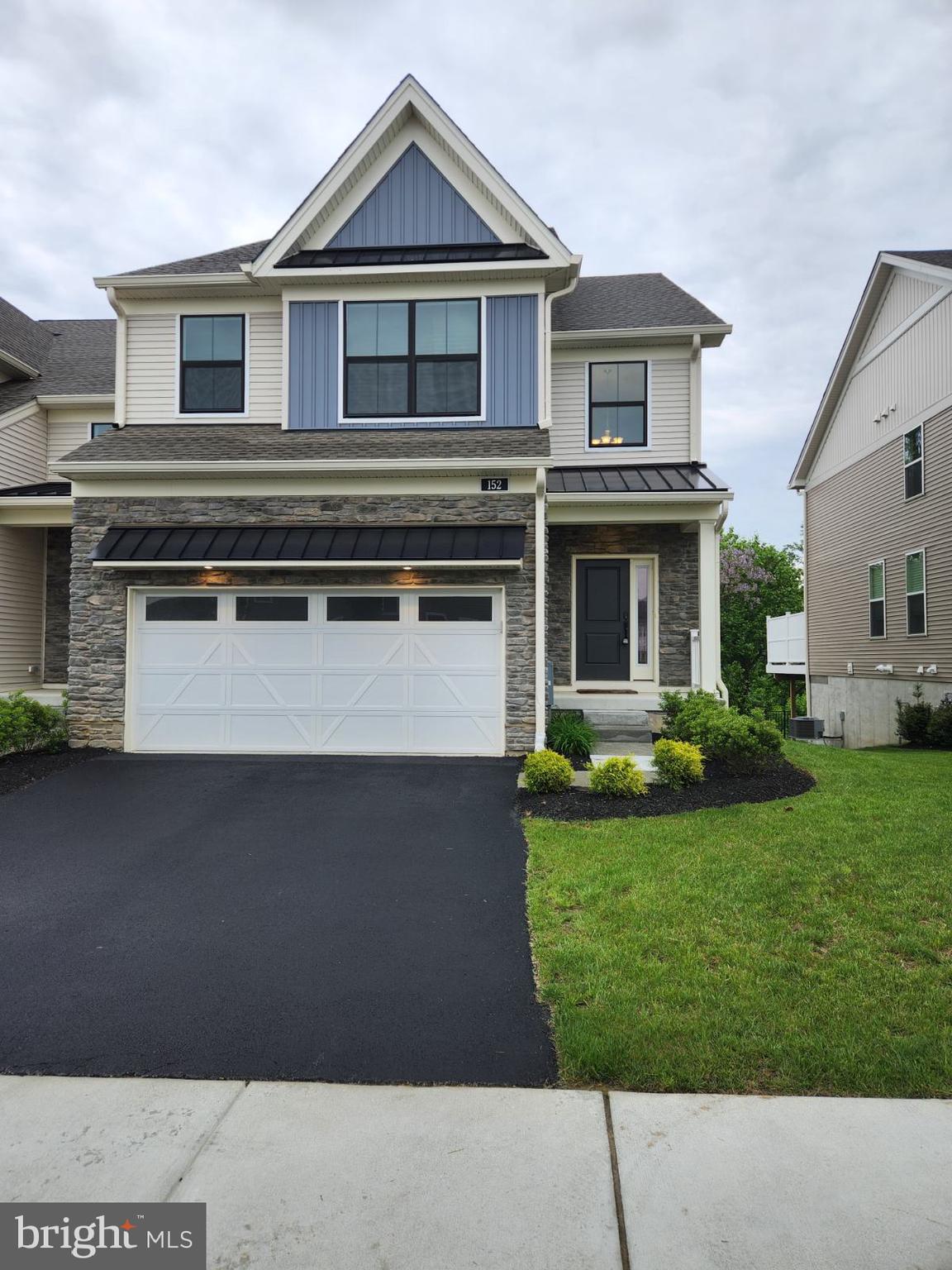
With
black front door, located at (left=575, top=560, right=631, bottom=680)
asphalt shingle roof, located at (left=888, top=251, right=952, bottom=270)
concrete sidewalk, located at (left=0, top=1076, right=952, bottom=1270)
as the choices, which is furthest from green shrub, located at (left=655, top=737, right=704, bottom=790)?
asphalt shingle roof, located at (left=888, top=251, right=952, bottom=270)

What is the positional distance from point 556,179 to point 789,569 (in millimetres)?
45120

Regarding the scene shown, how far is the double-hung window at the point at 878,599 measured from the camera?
15883 millimetres

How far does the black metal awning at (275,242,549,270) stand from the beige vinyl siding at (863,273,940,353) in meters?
9.12

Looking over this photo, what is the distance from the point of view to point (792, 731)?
60.1ft

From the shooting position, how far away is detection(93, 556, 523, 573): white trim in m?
8.99

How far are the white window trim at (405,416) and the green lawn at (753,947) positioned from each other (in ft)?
21.5

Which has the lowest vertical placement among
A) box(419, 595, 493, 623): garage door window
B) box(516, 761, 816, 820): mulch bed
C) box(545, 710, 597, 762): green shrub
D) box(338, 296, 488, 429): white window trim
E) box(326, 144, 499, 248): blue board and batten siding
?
box(516, 761, 816, 820): mulch bed

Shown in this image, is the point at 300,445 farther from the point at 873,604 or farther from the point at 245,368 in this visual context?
the point at 873,604

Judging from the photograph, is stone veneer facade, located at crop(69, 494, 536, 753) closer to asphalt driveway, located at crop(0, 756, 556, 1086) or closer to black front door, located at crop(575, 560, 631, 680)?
asphalt driveway, located at crop(0, 756, 556, 1086)

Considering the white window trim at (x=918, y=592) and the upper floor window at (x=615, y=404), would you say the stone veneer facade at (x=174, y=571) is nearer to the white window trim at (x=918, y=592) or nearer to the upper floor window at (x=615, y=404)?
the upper floor window at (x=615, y=404)

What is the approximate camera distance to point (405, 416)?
10477mm

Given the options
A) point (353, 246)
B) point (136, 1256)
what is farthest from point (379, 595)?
point (136, 1256)

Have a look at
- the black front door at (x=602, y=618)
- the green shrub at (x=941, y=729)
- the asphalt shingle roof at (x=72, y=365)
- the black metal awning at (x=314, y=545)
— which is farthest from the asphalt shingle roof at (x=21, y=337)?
the green shrub at (x=941, y=729)

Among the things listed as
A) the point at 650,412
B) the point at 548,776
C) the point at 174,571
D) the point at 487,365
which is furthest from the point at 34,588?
the point at 650,412
